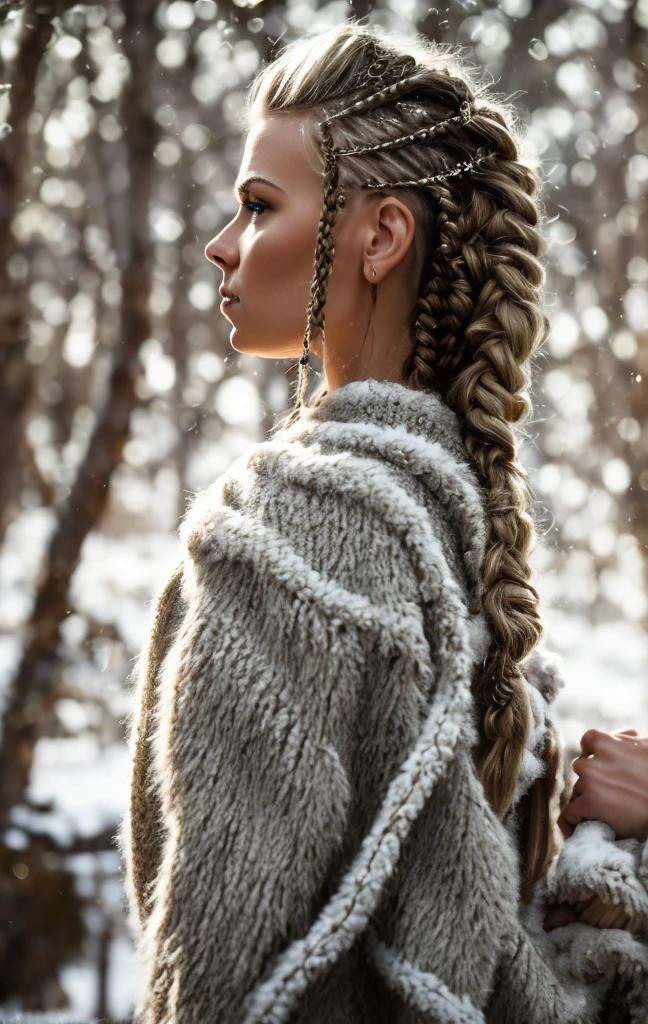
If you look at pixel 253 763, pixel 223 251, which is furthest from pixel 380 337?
pixel 253 763

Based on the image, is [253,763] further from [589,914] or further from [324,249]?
[324,249]

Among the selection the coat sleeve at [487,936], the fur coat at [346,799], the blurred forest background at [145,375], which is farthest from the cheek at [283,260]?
the blurred forest background at [145,375]

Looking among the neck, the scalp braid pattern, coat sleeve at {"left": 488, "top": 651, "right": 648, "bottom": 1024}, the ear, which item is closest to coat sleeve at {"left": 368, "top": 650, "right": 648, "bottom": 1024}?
coat sleeve at {"left": 488, "top": 651, "right": 648, "bottom": 1024}

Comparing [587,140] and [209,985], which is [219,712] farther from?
[587,140]

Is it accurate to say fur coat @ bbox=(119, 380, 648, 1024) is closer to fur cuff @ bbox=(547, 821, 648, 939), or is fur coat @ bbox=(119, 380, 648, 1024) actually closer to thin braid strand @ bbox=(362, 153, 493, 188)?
fur cuff @ bbox=(547, 821, 648, 939)

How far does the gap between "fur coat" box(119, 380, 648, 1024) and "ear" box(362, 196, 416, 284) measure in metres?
0.28

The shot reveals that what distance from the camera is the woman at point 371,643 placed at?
2.65ft

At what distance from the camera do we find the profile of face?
1110 millimetres

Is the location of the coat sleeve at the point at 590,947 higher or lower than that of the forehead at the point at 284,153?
lower

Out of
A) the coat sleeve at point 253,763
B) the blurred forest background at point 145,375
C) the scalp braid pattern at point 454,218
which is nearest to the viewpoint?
the coat sleeve at point 253,763

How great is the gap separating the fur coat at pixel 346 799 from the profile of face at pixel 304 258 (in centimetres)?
24

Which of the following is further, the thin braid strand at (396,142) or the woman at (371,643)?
the thin braid strand at (396,142)

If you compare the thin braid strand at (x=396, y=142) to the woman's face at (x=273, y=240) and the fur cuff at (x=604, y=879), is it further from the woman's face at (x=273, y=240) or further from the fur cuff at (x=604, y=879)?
the fur cuff at (x=604, y=879)

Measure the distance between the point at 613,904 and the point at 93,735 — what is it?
2489mm
